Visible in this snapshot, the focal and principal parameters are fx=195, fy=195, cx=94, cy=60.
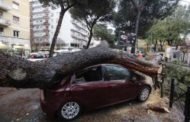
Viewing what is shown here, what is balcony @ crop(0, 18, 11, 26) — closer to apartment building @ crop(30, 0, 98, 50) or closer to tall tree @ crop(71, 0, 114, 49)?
tall tree @ crop(71, 0, 114, 49)

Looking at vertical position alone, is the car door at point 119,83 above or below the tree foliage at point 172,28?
below

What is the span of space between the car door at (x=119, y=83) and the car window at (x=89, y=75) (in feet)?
0.63

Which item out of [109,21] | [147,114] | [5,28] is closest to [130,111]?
[147,114]

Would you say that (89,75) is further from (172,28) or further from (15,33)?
(15,33)

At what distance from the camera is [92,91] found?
529cm

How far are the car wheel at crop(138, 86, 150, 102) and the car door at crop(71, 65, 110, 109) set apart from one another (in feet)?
4.78

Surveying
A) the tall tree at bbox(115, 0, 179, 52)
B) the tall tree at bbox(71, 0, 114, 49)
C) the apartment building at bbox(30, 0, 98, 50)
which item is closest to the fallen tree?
the tall tree at bbox(71, 0, 114, 49)

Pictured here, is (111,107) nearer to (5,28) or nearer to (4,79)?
(4,79)

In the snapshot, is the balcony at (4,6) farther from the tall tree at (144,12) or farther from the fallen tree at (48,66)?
the fallen tree at (48,66)

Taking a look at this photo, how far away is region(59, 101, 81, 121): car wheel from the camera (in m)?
4.96

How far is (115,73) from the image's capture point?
5934 mm

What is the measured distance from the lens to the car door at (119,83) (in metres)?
5.70

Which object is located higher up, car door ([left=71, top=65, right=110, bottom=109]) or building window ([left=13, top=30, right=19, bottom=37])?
building window ([left=13, top=30, right=19, bottom=37])

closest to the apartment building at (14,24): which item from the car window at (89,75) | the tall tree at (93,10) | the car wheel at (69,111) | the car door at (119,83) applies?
the tall tree at (93,10)
